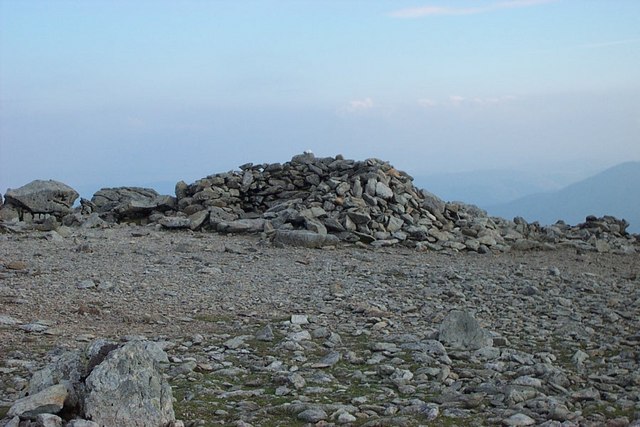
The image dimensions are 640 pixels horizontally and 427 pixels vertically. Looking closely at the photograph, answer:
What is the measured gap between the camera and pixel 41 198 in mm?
23328

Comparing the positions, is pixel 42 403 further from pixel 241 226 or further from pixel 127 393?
pixel 241 226

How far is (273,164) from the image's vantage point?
911 inches

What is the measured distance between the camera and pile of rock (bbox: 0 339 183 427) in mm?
5367

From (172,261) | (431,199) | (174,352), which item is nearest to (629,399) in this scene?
(174,352)

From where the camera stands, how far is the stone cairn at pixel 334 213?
59.5 feet

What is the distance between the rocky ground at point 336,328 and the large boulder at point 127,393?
477 mm

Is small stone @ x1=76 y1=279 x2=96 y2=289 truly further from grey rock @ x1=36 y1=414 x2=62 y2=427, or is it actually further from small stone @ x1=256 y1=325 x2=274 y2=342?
grey rock @ x1=36 y1=414 x2=62 y2=427

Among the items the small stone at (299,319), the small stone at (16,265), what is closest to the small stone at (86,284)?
the small stone at (16,265)

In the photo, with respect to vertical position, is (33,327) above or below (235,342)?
above

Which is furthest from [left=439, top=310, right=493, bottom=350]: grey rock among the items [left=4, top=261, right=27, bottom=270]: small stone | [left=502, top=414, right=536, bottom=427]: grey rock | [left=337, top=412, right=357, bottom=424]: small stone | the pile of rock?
[left=4, top=261, right=27, bottom=270]: small stone

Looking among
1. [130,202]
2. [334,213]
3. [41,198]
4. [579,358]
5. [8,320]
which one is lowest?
[579,358]

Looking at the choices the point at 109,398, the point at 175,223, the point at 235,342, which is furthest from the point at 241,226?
the point at 109,398

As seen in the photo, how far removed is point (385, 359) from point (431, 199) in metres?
13.0

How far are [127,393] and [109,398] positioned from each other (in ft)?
0.41
